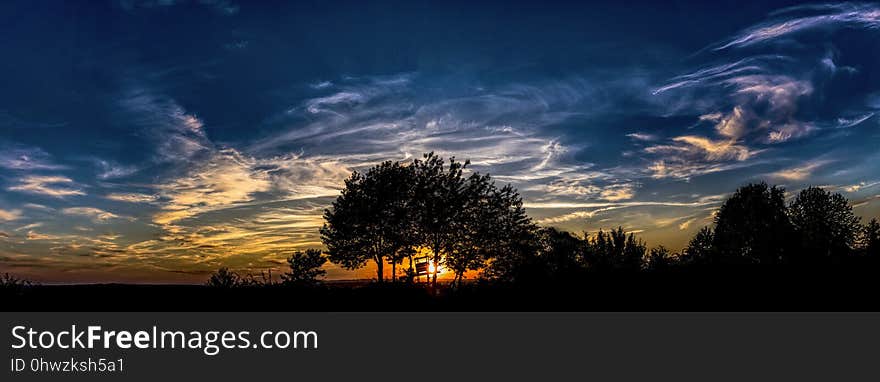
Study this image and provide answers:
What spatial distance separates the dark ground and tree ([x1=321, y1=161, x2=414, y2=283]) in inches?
1259

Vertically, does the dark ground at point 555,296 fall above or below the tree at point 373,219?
below

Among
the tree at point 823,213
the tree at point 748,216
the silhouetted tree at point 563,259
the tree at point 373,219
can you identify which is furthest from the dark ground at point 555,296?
the tree at point 823,213

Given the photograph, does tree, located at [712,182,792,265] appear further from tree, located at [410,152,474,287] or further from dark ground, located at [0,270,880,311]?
dark ground, located at [0,270,880,311]

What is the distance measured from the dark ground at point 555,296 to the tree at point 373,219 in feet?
105

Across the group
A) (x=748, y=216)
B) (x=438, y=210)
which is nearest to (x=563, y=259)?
(x=438, y=210)

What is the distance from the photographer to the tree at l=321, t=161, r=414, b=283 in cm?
4988

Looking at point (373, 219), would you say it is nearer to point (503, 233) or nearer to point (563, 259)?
point (503, 233)

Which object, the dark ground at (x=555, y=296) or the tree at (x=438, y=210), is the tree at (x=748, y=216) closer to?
the tree at (x=438, y=210)

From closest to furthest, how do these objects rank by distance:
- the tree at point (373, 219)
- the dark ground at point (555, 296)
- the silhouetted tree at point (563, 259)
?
the dark ground at point (555, 296), the silhouetted tree at point (563, 259), the tree at point (373, 219)

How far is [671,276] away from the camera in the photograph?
46.3 feet

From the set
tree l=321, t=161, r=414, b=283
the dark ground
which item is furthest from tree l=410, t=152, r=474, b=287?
the dark ground

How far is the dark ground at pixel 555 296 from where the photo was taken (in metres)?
11.2
